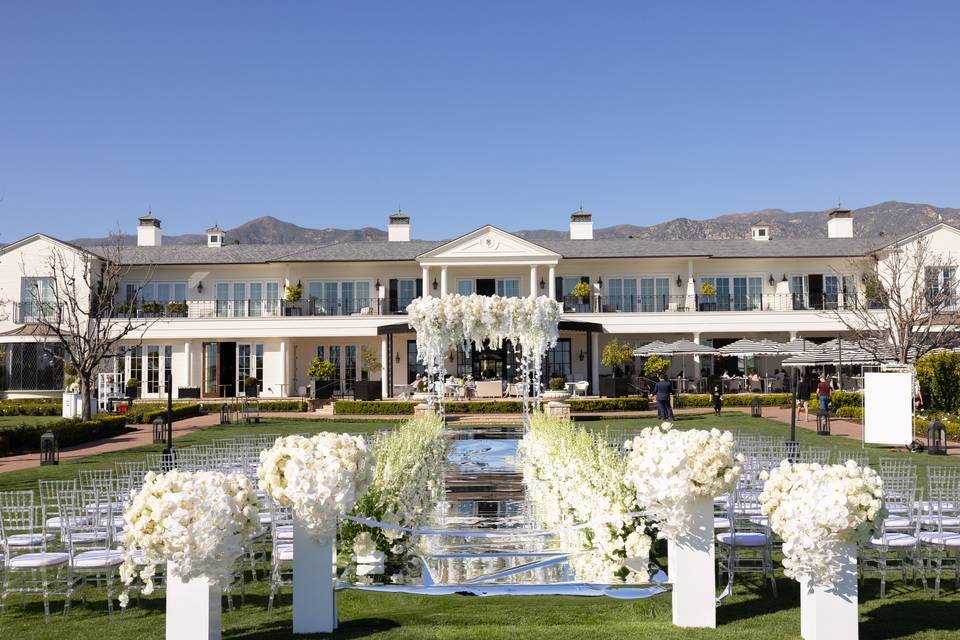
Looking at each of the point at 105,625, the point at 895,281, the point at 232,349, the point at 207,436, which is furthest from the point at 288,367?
the point at 105,625

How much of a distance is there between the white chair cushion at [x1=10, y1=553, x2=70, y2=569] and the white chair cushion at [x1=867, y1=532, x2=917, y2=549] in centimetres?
756

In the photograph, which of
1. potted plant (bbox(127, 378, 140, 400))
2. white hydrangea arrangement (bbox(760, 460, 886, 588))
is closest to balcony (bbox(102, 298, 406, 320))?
potted plant (bbox(127, 378, 140, 400))

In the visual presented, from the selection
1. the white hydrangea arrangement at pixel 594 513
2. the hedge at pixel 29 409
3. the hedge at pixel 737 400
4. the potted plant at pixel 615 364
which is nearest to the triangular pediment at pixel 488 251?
the potted plant at pixel 615 364

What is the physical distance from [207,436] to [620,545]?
17632mm

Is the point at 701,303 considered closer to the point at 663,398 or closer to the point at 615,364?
the point at 615,364

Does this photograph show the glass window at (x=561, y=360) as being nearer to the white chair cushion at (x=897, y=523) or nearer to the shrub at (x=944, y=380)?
the shrub at (x=944, y=380)

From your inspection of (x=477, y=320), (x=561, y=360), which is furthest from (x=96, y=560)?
(x=561, y=360)

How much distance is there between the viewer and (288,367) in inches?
1441

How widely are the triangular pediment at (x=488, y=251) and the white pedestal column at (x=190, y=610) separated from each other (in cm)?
2964

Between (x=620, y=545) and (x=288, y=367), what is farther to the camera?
(x=288, y=367)

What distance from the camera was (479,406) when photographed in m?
28.0

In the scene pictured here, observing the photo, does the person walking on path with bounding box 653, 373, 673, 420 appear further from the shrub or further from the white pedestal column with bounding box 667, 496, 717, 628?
the white pedestal column with bounding box 667, 496, 717, 628

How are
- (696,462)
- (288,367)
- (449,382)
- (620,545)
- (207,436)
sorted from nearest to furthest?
(696,462) < (620,545) < (207,436) < (449,382) < (288,367)

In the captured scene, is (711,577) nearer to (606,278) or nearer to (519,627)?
(519,627)
